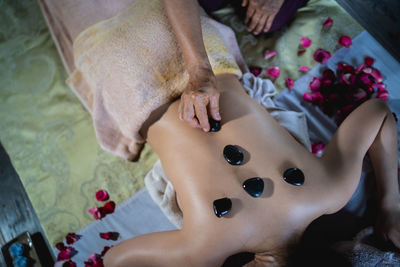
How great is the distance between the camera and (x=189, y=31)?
872 millimetres

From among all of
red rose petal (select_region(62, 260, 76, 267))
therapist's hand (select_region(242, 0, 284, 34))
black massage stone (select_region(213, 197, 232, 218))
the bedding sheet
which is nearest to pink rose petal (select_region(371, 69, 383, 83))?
the bedding sheet

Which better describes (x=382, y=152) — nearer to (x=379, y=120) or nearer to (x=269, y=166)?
(x=379, y=120)

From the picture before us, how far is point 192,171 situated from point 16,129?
942 mm

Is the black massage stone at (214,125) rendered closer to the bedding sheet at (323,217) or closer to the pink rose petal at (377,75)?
the bedding sheet at (323,217)

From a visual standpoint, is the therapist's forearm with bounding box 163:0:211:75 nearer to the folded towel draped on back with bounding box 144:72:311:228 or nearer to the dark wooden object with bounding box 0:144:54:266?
the folded towel draped on back with bounding box 144:72:311:228

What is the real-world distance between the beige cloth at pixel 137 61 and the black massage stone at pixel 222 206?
38cm

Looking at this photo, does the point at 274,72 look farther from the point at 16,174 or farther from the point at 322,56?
the point at 16,174

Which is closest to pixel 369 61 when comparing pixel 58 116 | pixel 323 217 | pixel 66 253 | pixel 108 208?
pixel 323 217

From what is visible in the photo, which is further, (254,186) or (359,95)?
(359,95)

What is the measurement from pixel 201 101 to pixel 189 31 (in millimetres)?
256

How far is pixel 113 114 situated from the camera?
1029mm

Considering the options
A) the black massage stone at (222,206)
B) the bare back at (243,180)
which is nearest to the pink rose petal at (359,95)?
the bare back at (243,180)

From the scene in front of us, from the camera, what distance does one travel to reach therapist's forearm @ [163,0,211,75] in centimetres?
84

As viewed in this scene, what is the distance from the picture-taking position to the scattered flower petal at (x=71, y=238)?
1123 mm
